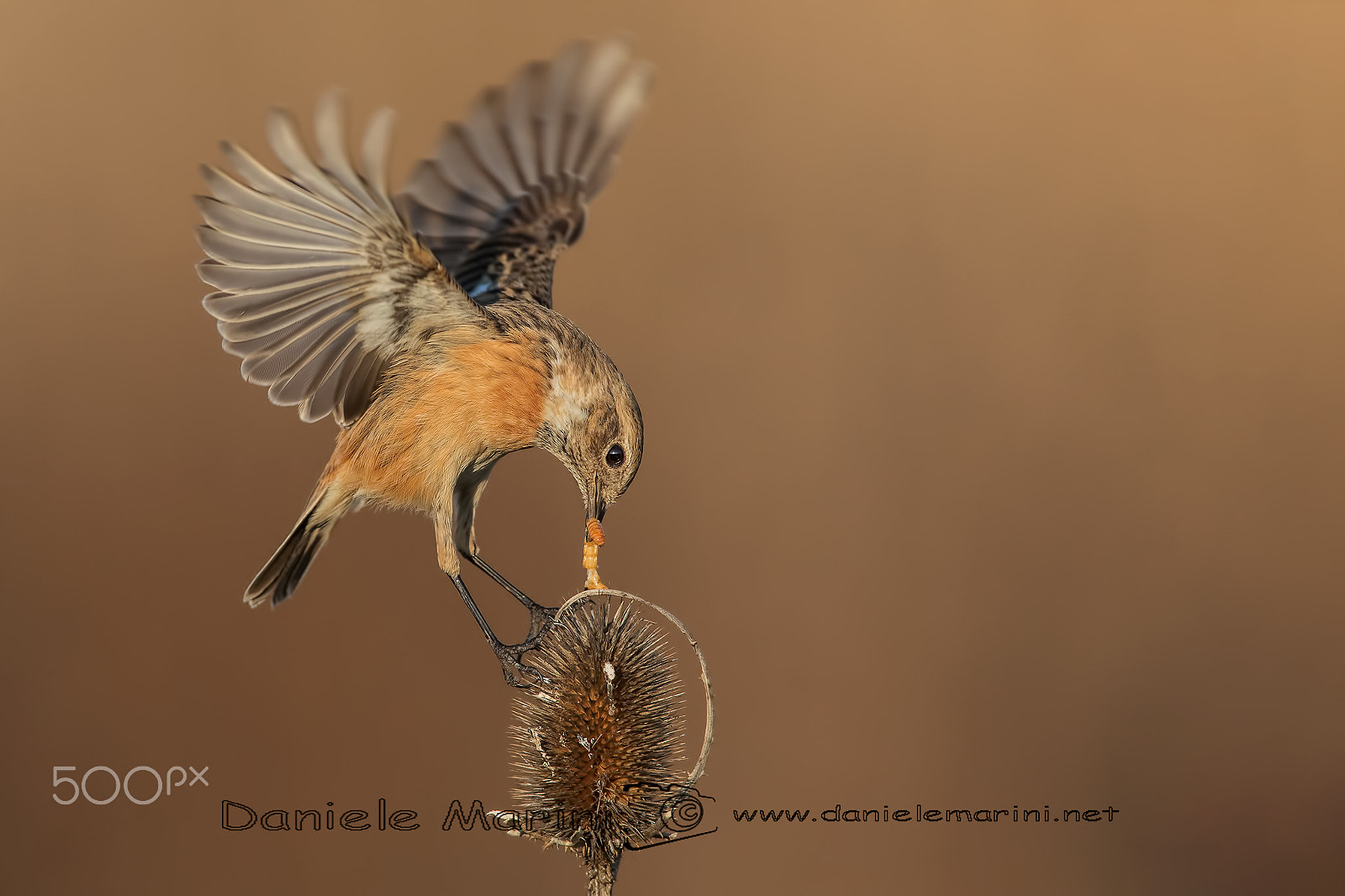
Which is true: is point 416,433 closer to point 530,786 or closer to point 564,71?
point 530,786

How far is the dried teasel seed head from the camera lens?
1.82 m

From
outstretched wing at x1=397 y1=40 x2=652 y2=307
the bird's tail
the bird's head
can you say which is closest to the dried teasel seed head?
the bird's head

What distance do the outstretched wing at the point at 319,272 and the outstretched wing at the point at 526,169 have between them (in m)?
Answer: 0.39

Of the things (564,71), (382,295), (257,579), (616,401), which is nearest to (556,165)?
(564,71)

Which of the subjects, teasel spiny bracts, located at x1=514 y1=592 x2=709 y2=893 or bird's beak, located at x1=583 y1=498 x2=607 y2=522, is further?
bird's beak, located at x1=583 y1=498 x2=607 y2=522

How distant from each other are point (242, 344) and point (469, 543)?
64 cm

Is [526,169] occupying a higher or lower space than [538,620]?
higher

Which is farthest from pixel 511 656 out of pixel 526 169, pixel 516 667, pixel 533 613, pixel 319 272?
pixel 526 169

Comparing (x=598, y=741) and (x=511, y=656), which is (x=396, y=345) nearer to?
(x=511, y=656)

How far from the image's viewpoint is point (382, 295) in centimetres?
202

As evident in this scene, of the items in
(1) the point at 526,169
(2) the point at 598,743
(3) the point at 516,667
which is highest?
(1) the point at 526,169

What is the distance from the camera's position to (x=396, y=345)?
2.09m

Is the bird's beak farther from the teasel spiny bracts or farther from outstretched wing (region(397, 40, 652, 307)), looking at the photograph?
outstretched wing (region(397, 40, 652, 307))

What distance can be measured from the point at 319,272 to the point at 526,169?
0.74 m
